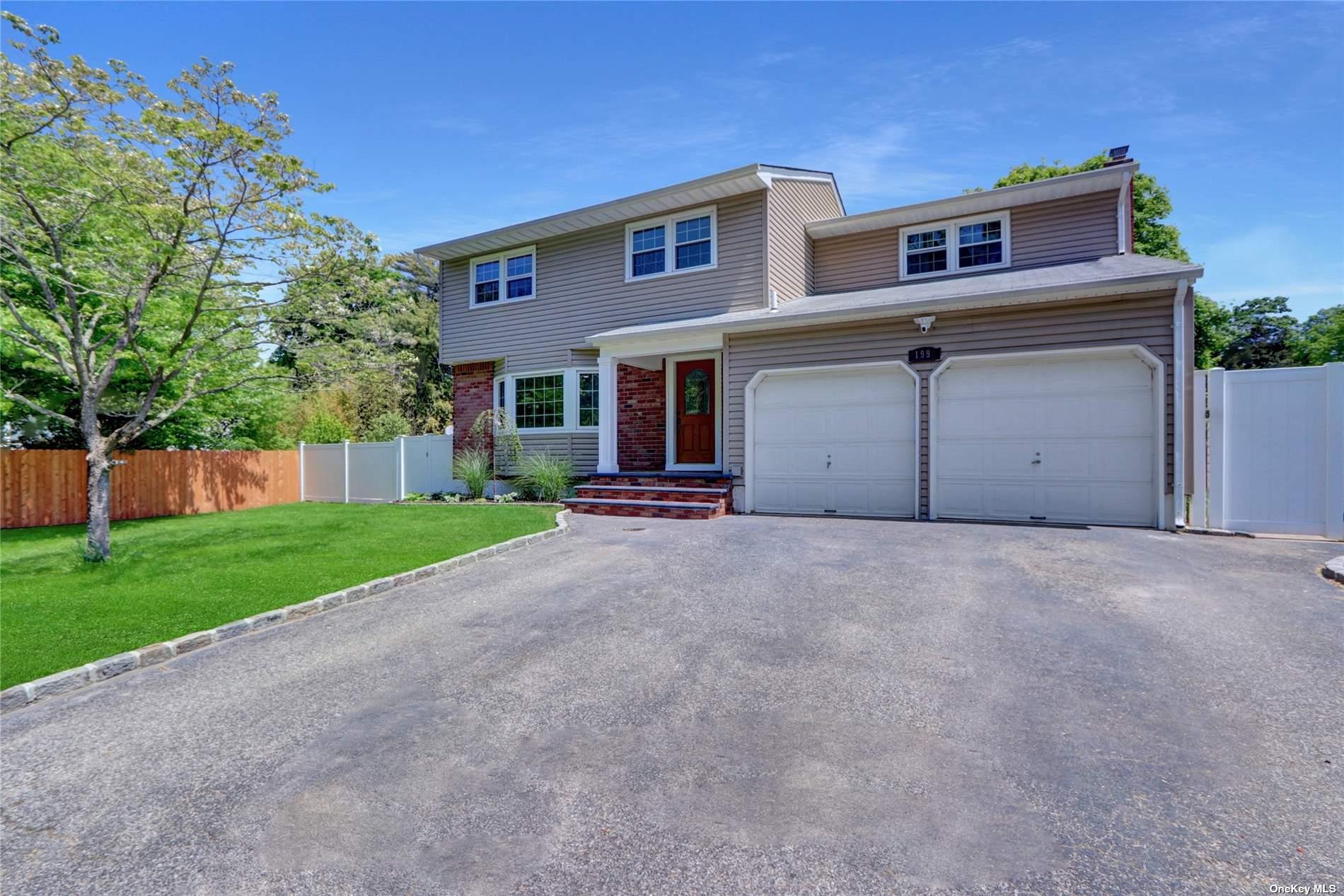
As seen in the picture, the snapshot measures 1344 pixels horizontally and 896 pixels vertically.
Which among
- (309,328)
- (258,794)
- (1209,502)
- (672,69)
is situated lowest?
(258,794)

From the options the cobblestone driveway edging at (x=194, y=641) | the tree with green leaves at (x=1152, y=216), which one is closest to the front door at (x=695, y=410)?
the cobblestone driveway edging at (x=194, y=641)

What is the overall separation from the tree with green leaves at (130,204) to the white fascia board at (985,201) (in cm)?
985

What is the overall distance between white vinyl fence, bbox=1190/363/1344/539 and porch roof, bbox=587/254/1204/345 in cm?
160

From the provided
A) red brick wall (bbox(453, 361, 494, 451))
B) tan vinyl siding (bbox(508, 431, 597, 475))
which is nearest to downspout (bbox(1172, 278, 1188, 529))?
tan vinyl siding (bbox(508, 431, 597, 475))

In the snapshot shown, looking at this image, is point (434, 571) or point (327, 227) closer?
→ point (434, 571)

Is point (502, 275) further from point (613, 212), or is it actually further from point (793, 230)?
point (793, 230)

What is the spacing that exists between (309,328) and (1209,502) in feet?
44.8

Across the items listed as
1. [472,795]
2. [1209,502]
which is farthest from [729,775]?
[1209,502]

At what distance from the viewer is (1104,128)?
1472 cm

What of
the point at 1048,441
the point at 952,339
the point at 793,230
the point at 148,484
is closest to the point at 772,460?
the point at 952,339

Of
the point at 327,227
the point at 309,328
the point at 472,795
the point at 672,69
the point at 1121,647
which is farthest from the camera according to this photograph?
the point at 672,69

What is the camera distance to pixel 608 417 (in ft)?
42.5

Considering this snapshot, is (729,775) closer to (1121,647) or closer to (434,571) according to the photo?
(1121,647)

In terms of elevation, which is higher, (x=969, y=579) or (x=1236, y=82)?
(x=1236, y=82)
